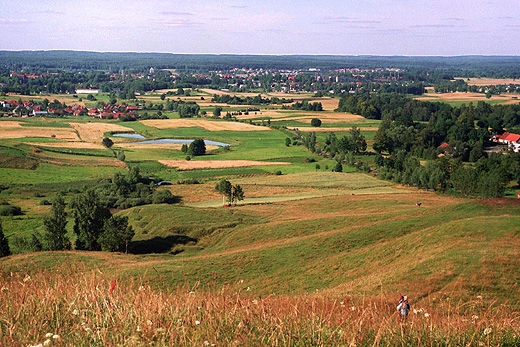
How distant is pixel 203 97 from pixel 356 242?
6683 inches

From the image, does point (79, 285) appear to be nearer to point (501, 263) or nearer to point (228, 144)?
point (501, 263)

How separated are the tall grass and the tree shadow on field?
3040cm

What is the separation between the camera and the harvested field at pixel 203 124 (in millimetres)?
120062

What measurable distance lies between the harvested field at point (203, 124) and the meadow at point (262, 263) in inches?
870

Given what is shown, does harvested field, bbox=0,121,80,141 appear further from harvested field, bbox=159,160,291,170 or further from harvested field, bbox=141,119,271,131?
harvested field, bbox=159,160,291,170

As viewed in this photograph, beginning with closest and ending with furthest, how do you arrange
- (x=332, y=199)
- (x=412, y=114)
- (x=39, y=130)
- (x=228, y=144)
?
(x=332, y=199) < (x=228, y=144) < (x=39, y=130) < (x=412, y=114)

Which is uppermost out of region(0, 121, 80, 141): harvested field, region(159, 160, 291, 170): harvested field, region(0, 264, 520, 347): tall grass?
region(0, 264, 520, 347): tall grass

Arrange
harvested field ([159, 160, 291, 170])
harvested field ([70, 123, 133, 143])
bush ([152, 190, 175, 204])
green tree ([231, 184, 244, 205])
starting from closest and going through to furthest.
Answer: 1. green tree ([231, 184, 244, 205])
2. bush ([152, 190, 175, 204])
3. harvested field ([159, 160, 291, 170])
4. harvested field ([70, 123, 133, 143])

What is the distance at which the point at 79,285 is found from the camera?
10484 mm

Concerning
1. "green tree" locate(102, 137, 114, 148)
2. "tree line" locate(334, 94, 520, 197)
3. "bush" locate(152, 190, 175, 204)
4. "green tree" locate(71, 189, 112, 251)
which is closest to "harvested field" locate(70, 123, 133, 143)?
"green tree" locate(102, 137, 114, 148)

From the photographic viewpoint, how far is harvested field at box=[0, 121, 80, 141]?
337ft

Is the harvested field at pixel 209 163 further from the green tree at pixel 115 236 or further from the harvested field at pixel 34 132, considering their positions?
the green tree at pixel 115 236

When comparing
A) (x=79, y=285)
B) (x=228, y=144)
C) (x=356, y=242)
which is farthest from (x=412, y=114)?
(x=79, y=285)

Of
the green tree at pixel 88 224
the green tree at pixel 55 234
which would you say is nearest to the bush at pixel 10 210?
the green tree at pixel 55 234
